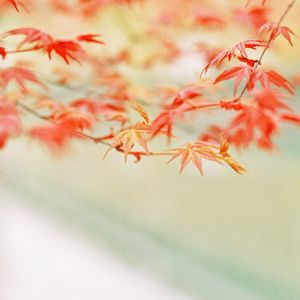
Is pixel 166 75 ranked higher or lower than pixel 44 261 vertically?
higher

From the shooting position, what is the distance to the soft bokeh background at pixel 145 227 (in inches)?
78.7

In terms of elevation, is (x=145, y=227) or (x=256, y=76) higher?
(x=256, y=76)

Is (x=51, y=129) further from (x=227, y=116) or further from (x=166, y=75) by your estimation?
(x=166, y=75)

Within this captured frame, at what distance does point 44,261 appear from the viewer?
6.81 feet

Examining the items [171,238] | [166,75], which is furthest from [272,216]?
[166,75]

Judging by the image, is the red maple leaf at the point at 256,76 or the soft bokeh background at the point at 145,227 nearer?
the red maple leaf at the point at 256,76

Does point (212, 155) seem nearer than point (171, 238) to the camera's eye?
Yes

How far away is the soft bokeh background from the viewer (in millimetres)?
1998

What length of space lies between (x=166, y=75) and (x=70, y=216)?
219cm

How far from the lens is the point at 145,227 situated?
8.07ft

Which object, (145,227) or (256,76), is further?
(145,227)

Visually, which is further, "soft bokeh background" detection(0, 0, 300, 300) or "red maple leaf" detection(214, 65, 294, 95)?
"soft bokeh background" detection(0, 0, 300, 300)

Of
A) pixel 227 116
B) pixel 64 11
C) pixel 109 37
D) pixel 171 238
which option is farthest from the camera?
pixel 109 37

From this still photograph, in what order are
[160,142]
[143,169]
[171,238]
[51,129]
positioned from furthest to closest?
[160,142], [143,169], [171,238], [51,129]
